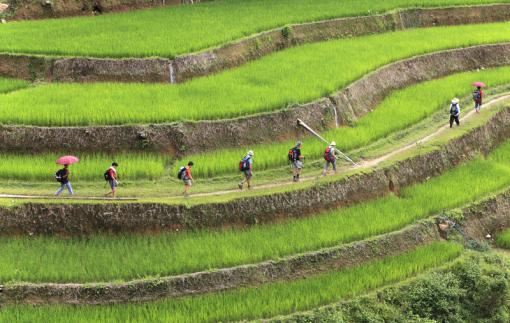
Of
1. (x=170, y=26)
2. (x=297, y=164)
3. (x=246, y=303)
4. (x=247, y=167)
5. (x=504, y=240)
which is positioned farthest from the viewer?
(x=170, y=26)

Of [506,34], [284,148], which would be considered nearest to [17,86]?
[284,148]

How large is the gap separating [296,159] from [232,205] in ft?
5.16

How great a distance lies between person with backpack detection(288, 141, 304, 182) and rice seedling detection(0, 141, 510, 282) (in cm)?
98

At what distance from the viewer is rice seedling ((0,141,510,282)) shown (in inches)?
439

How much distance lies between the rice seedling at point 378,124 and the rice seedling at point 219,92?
1.00 m

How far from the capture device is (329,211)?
1335cm

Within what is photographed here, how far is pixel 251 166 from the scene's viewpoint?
1321cm

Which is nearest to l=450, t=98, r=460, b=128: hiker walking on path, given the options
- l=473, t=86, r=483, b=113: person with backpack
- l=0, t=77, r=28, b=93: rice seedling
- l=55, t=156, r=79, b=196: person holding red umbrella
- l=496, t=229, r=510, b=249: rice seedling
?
l=473, t=86, r=483, b=113: person with backpack

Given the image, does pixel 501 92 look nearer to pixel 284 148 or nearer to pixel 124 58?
pixel 284 148

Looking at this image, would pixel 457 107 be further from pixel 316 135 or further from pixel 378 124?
pixel 316 135

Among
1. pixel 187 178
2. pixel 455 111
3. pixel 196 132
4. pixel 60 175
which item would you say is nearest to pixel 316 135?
pixel 196 132

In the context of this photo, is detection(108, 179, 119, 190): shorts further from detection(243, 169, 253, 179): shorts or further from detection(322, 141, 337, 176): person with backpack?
detection(322, 141, 337, 176): person with backpack

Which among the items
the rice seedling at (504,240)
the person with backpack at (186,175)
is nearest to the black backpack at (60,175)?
the person with backpack at (186,175)

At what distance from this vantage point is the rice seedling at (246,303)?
10.5 metres
